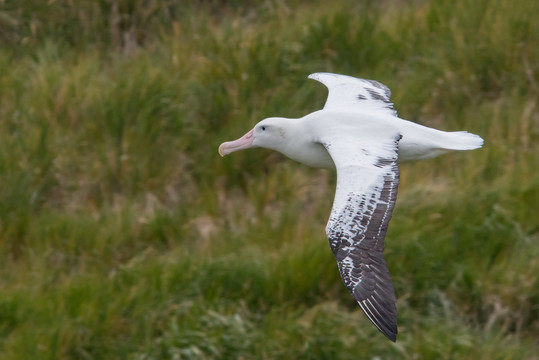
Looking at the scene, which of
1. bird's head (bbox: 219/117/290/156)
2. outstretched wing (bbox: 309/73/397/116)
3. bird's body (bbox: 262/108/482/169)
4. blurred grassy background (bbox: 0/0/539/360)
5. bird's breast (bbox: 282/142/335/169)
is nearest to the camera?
bird's body (bbox: 262/108/482/169)

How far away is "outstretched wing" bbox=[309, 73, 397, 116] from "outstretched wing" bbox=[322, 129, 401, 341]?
45.6 inches

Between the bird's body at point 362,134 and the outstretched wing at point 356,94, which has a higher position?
the bird's body at point 362,134

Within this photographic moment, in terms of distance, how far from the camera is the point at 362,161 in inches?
307

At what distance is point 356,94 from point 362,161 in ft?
4.95

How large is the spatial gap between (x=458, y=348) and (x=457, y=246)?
1.01 m

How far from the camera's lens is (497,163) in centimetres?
1083

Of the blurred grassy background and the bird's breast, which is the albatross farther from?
the blurred grassy background

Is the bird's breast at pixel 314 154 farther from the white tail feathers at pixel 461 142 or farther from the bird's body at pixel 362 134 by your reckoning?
the white tail feathers at pixel 461 142

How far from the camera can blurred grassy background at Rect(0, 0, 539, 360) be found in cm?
954

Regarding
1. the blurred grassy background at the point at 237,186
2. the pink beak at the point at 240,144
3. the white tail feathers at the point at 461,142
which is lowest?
the blurred grassy background at the point at 237,186

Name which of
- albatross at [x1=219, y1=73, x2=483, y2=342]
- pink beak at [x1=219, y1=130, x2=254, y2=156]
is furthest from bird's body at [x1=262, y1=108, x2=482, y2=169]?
pink beak at [x1=219, y1=130, x2=254, y2=156]

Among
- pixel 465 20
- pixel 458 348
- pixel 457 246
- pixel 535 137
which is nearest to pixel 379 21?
pixel 465 20

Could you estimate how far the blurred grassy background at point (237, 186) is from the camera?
9539mm

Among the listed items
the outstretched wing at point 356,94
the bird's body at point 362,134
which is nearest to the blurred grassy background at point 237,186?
the outstretched wing at point 356,94
